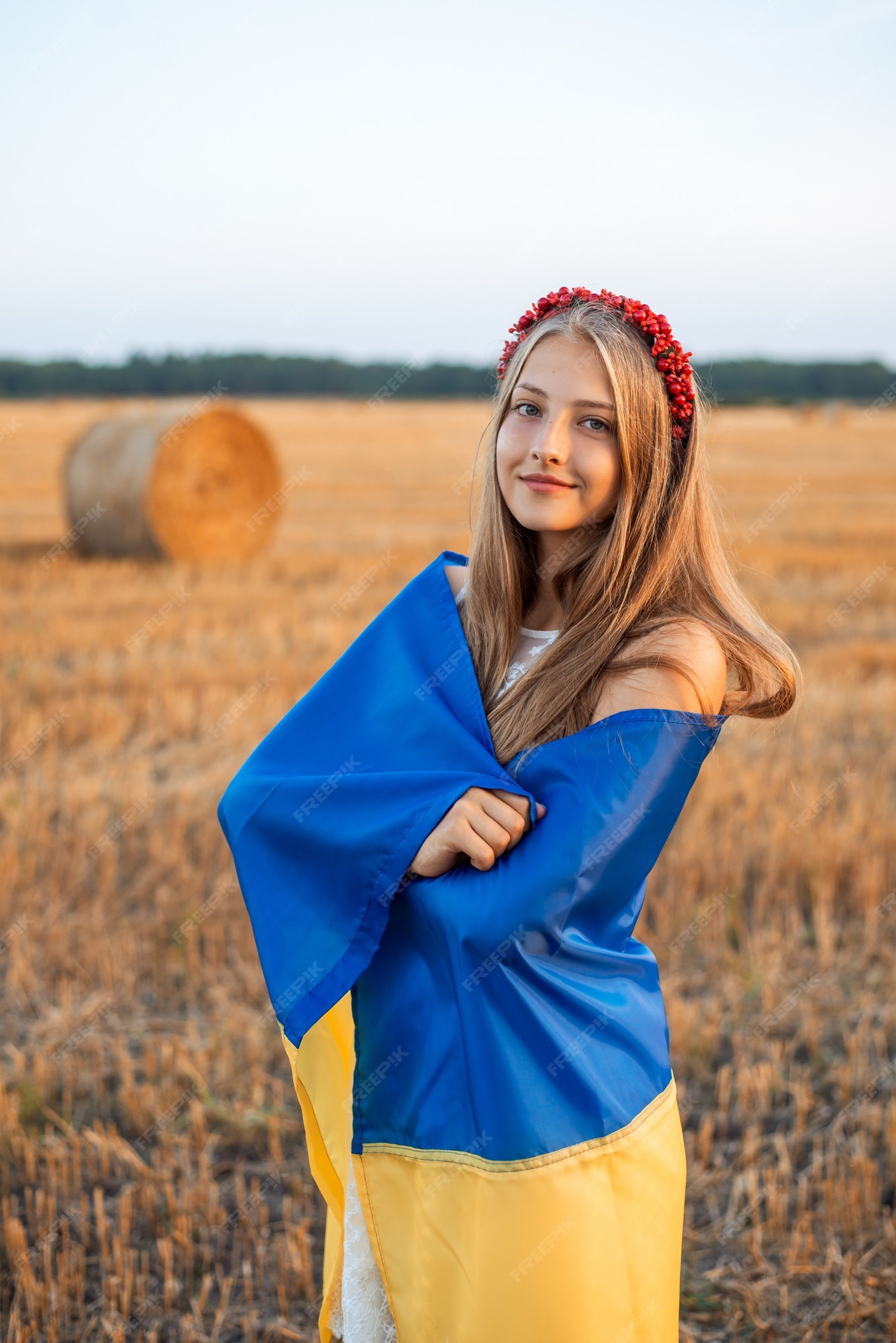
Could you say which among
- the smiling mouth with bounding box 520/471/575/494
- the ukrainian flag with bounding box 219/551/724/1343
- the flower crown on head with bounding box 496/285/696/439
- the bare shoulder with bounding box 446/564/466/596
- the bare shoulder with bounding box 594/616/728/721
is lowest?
the ukrainian flag with bounding box 219/551/724/1343

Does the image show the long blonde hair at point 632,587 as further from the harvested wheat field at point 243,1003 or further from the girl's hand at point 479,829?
the harvested wheat field at point 243,1003

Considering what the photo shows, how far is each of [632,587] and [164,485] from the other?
964 cm

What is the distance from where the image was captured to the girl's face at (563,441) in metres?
1.89

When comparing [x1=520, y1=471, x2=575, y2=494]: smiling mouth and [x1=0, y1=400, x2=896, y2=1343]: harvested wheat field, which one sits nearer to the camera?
[x1=520, y1=471, x2=575, y2=494]: smiling mouth

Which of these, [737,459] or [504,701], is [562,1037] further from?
[737,459]

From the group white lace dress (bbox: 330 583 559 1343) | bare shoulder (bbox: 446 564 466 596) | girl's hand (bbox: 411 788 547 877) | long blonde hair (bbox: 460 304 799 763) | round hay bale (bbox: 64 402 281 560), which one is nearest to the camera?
girl's hand (bbox: 411 788 547 877)

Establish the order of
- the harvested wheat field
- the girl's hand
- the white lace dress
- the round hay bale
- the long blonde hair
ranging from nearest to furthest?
1. the girl's hand
2. the long blonde hair
3. the white lace dress
4. the harvested wheat field
5. the round hay bale

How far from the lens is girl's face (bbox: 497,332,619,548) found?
1.89 m

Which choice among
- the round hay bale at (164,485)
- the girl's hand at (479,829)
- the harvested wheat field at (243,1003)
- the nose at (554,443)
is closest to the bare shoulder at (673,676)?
the girl's hand at (479,829)

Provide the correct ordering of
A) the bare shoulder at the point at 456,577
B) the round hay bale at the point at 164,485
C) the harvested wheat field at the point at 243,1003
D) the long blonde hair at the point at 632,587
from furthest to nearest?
the round hay bale at the point at 164,485
the harvested wheat field at the point at 243,1003
the bare shoulder at the point at 456,577
the long blonde hair at the point at 632,587

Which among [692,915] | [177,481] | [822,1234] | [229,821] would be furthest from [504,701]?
[177,481]

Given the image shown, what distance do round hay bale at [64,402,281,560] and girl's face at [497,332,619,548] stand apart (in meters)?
9.39

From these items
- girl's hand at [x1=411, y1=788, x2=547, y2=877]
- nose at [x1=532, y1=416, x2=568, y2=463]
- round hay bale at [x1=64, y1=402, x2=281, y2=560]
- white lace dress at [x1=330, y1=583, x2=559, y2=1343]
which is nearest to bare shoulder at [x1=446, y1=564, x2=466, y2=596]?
white lace dress at [x1=330, y1=583, x2=559, y2=1343]

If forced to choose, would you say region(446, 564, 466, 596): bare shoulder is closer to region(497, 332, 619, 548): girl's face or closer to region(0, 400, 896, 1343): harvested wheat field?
region(497, 332, 619, 548): girl's face
